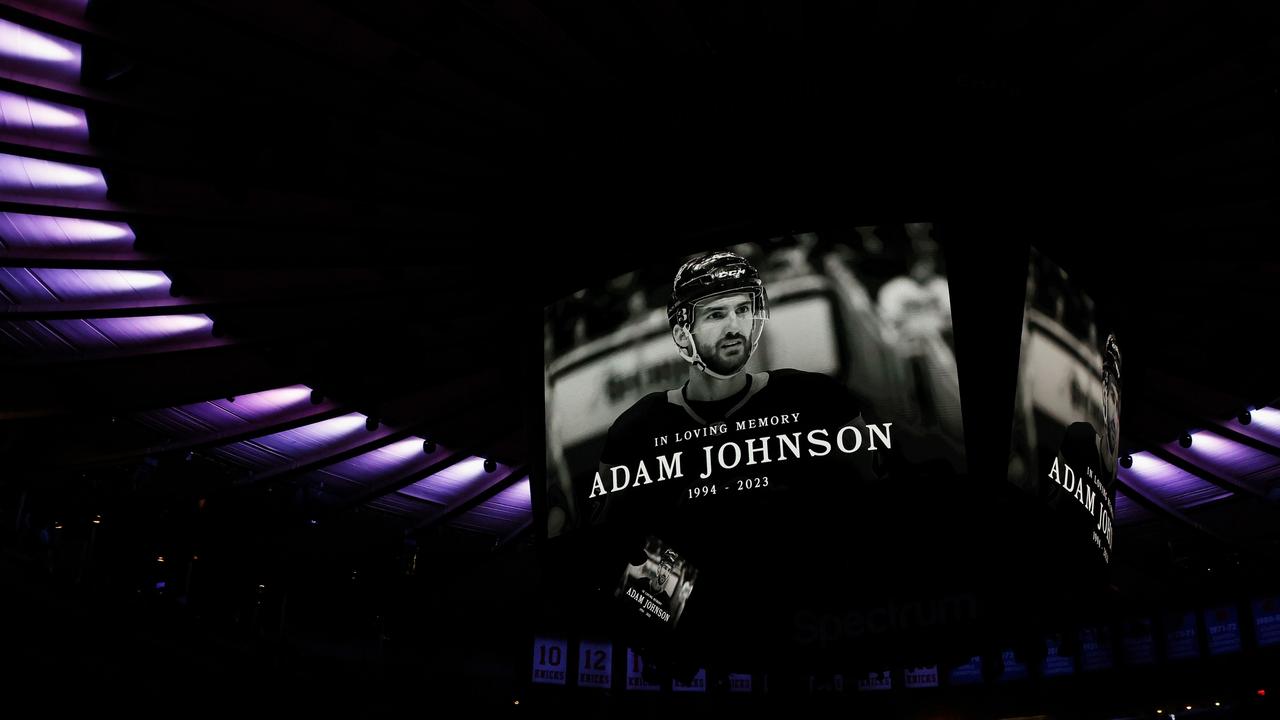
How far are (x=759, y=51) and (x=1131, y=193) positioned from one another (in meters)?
4.37

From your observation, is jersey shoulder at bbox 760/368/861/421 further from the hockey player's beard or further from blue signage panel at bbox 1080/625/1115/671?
blue signage panel at bbox 1080/625/1115/671

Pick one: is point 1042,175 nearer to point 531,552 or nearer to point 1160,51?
point 1160,51

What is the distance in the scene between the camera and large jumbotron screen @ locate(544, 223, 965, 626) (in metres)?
8.77

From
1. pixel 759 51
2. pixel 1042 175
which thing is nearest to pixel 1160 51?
pixel 1042 175

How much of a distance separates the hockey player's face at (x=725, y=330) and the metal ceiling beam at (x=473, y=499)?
8591mm

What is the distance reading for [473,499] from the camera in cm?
1877

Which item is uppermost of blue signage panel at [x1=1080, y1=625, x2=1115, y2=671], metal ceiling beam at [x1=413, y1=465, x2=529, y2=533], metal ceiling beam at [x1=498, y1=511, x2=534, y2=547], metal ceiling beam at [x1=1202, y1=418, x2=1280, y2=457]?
metal ceiling beam at [x1=1202, y1=418, x2=1280, y2=457]

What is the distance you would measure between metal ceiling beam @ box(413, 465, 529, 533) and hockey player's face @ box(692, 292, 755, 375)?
859 cm

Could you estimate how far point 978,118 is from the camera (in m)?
9.46

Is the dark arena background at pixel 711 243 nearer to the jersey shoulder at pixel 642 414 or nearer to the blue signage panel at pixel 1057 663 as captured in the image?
the jersey shoulder at pixel 642 414

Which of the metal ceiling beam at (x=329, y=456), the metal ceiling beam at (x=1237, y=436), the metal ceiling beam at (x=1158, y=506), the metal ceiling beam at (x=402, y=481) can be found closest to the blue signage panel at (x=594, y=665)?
the metal ceiling beam at (x=402, y=481)

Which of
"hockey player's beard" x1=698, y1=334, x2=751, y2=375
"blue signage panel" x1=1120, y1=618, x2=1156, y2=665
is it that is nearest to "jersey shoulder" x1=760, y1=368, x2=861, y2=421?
"hockey player's beard" x1=698, y1=334, x2=751, y2=375

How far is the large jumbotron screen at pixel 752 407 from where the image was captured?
8773 mm

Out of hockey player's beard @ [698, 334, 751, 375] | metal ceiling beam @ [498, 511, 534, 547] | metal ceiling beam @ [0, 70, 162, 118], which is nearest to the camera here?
metal ceiling beam @ [0, 70, 162, 118]
